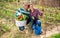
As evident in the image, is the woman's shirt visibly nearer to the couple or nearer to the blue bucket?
the couple

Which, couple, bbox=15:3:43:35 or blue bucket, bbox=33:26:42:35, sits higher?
couple, bbox=15:3:43:35

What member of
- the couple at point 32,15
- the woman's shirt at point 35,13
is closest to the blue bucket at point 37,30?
the couple at point 32,15

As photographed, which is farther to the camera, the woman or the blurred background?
the blurred background

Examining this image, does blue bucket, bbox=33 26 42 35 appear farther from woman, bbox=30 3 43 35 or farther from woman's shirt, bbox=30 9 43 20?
woman's shirt, bbox=30 9 43 20

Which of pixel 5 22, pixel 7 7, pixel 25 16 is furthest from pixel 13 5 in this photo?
pixel 25 16

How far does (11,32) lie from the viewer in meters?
2.75

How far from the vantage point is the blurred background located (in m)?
2.66

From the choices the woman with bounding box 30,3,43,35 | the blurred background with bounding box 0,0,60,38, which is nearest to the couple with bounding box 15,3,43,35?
the woman with bounding box 30,3,43,35

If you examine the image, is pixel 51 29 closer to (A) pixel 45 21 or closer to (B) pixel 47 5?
(A) pixel 45 21

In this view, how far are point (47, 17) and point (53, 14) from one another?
0.40ft

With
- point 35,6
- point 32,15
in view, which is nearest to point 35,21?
point 32,15

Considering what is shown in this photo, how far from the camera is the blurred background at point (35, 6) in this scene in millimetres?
2662

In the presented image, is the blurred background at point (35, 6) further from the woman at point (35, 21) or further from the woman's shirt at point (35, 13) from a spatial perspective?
the woman's shirt at point (35, 13)

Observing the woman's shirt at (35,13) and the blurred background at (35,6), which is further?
the blurred background at (35,6)
